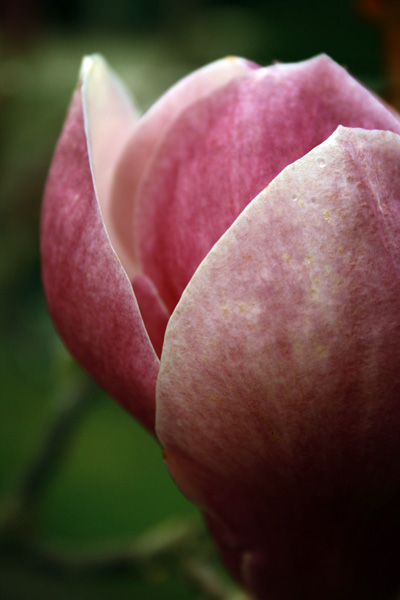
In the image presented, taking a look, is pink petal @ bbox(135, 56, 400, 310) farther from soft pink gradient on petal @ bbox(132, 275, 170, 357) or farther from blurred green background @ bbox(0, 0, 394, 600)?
blurred green background @ bbox(0, 0, 394, 600)

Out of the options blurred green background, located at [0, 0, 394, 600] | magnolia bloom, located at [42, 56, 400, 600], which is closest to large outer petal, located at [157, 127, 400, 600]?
magnolia bloom, located at [42, 56, 400, 600]

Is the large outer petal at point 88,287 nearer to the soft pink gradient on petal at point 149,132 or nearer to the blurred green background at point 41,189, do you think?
the soft pink gradient on petal at point 149,132

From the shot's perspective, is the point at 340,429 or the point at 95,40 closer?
the point at 340,429

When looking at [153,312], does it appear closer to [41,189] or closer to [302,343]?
[302,343]

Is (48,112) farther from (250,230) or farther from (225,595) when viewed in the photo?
(250,230)

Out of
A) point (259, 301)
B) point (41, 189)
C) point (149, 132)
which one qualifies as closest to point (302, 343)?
point (259, 301)

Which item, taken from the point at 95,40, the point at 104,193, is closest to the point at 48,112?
the point at 95,40

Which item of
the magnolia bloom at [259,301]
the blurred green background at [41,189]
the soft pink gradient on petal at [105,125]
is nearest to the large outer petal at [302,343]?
the magnolia bloom at [259,301]
